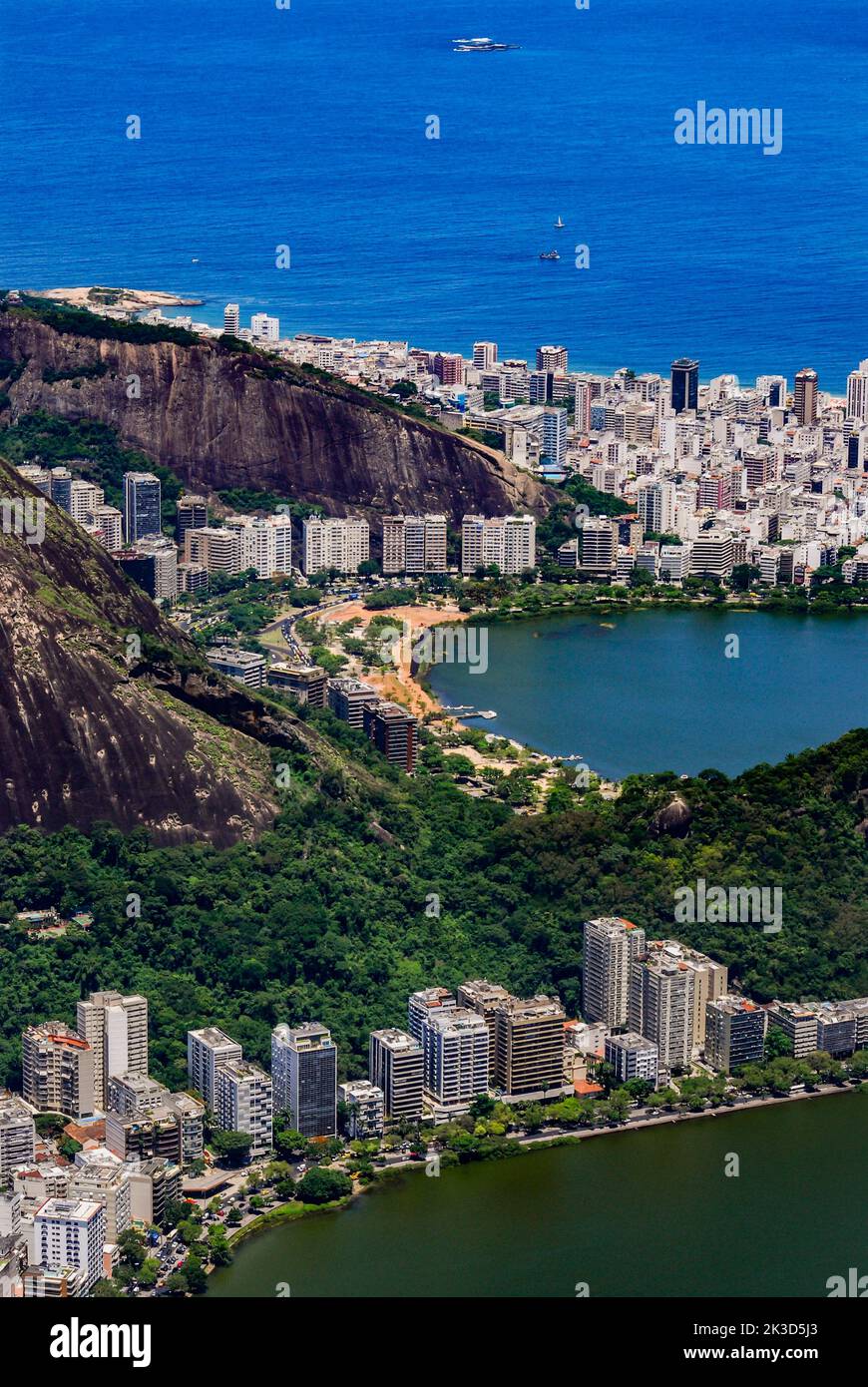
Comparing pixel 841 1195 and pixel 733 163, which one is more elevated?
pixel 733 163

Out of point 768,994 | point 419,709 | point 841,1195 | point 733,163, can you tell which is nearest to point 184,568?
point 419,709

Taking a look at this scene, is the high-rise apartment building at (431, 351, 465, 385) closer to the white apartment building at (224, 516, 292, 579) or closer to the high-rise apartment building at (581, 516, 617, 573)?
the high-rise apartment building at (581, 516, 617, 573)

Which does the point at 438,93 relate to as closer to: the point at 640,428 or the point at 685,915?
A: the point at 640,428

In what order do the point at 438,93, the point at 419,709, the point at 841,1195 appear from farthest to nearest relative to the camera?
the point at 438,93 → the point at 419,709 → the point at 841,1195

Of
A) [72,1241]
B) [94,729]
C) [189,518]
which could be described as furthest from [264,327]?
[72,1241]

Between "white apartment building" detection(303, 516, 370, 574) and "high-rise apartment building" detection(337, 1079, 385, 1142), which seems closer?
"high-rise apartment building" detection(337, 1079, 385, 1142)

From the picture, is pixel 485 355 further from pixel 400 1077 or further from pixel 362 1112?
pixel 362 1112

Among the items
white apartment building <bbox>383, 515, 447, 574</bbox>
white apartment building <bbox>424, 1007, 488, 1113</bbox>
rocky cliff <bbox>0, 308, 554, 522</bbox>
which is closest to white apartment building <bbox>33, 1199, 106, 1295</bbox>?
white apartment building <bbox>424, 1007, 488, 1113</bbox>
